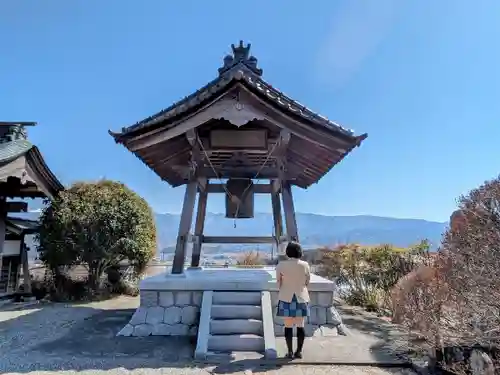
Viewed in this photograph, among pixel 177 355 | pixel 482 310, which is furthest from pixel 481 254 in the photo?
pixel 177 355

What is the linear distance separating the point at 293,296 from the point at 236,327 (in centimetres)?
125

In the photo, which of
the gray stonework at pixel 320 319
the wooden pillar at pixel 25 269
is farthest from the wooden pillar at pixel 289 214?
the wooden pillar at pixel 25 269

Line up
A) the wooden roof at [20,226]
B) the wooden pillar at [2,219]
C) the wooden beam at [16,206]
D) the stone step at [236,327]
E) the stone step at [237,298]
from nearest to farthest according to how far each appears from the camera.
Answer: the stone step at [236,327] < the stone step at [237,298] < the wooden pillar at [2,219] < the wooden beam at [16,206] < the wooden roof at [20,226]

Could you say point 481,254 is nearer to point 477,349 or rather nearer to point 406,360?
point 477,349

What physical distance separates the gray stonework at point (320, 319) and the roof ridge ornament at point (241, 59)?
4765mm

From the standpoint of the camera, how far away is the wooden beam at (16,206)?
35.8 ft

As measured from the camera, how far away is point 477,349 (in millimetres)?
3939

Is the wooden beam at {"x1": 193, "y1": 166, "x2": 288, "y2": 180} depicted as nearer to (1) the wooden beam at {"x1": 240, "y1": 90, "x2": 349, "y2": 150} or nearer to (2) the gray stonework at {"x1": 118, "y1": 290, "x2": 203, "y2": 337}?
(1) the wooden beam at {"x1": 240, "y1": 90, "x2": 349, "y2": 150}

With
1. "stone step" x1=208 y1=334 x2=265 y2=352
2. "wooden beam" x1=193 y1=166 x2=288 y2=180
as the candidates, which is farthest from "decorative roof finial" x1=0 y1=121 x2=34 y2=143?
"stone step" x1=208 y1=334 x2=265 y2=352

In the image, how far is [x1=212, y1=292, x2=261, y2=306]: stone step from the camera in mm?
6258

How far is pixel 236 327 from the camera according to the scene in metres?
5.67

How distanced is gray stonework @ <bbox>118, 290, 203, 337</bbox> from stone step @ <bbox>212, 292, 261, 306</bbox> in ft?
1.11

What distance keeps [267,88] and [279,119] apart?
32.9 inches

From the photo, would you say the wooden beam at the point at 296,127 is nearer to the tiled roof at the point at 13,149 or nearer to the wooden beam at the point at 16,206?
the tiled roof at the point at 13,149
